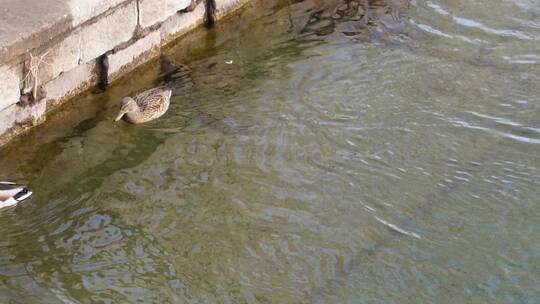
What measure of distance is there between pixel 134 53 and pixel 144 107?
0.92m

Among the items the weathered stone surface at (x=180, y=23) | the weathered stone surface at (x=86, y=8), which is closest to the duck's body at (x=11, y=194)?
the weathered stone surface at (x=86, y=8)

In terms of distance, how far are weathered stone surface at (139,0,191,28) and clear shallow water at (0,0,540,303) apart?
0.36 m

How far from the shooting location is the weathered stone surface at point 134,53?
7.93 meters

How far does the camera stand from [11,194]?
20.5ft

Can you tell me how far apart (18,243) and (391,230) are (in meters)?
2.24

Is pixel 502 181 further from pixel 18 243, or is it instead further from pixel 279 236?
pixel 18 243

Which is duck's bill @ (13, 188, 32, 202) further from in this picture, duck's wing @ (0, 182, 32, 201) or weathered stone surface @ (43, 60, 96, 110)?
A: weathered stone surface @ (43, 60, 96, 110)

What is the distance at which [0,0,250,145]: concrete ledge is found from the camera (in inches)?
270

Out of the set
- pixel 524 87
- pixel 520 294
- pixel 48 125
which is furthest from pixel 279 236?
pixel 524 87

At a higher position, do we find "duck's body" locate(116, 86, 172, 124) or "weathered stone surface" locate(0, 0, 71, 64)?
"weathered stone surface" locate(0, 0, 71, 64)

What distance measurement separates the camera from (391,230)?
625cm

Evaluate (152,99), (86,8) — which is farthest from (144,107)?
(86,8)

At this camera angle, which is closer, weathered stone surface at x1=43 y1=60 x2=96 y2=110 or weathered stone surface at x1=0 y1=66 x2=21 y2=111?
weathered stone surface at x1=0 y1=66 x2=21 y2=111

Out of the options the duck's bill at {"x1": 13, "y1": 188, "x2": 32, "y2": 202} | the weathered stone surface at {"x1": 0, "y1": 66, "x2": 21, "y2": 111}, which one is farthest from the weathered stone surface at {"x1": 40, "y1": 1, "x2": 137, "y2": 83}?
the duck's bill at {"x1": 13, "y1": 188, "x2": 32, "y2": 202}
